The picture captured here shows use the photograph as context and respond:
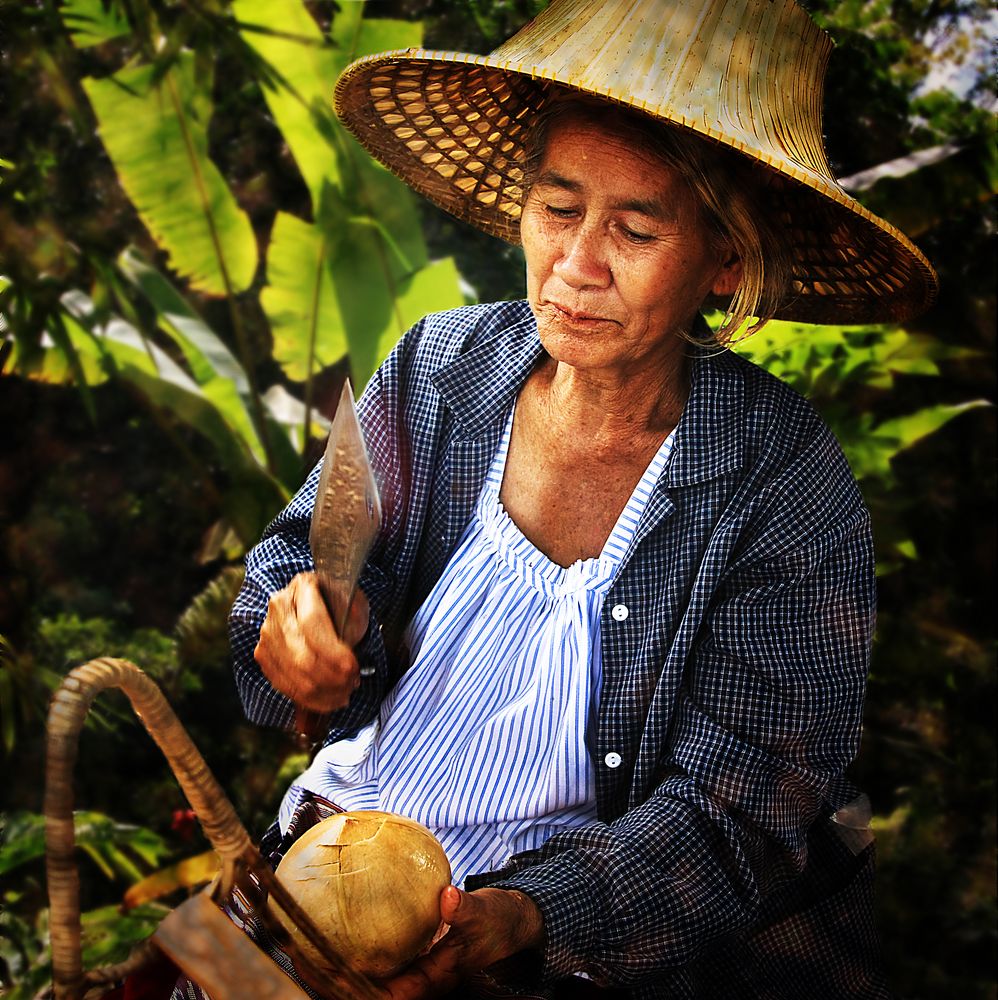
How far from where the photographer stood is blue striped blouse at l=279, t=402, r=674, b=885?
1.69 metres

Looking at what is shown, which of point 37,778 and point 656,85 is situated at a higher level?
point 656,85

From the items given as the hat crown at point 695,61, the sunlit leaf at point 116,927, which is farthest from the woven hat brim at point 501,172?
the sunlit leaf at point 116,927

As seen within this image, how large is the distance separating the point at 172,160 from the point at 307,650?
1528mm

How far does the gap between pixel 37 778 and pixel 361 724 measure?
4.01ft

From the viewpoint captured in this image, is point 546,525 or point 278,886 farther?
point 546,525

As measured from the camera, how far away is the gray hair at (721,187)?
5.09 ft

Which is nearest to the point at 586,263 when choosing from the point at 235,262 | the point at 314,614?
the point at 314,614

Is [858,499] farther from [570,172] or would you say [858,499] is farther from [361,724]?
[361,724]

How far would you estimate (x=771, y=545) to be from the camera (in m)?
1.67

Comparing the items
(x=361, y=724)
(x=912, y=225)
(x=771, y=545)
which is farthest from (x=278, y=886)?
(x=912, y=225)

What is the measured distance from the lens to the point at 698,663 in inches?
66.1

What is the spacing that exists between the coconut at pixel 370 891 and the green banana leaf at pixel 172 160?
1715 mm

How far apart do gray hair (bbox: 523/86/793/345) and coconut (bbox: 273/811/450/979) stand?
88cm

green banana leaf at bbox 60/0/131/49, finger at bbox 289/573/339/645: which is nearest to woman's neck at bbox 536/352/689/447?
finger at bbox 289/573/339/645
